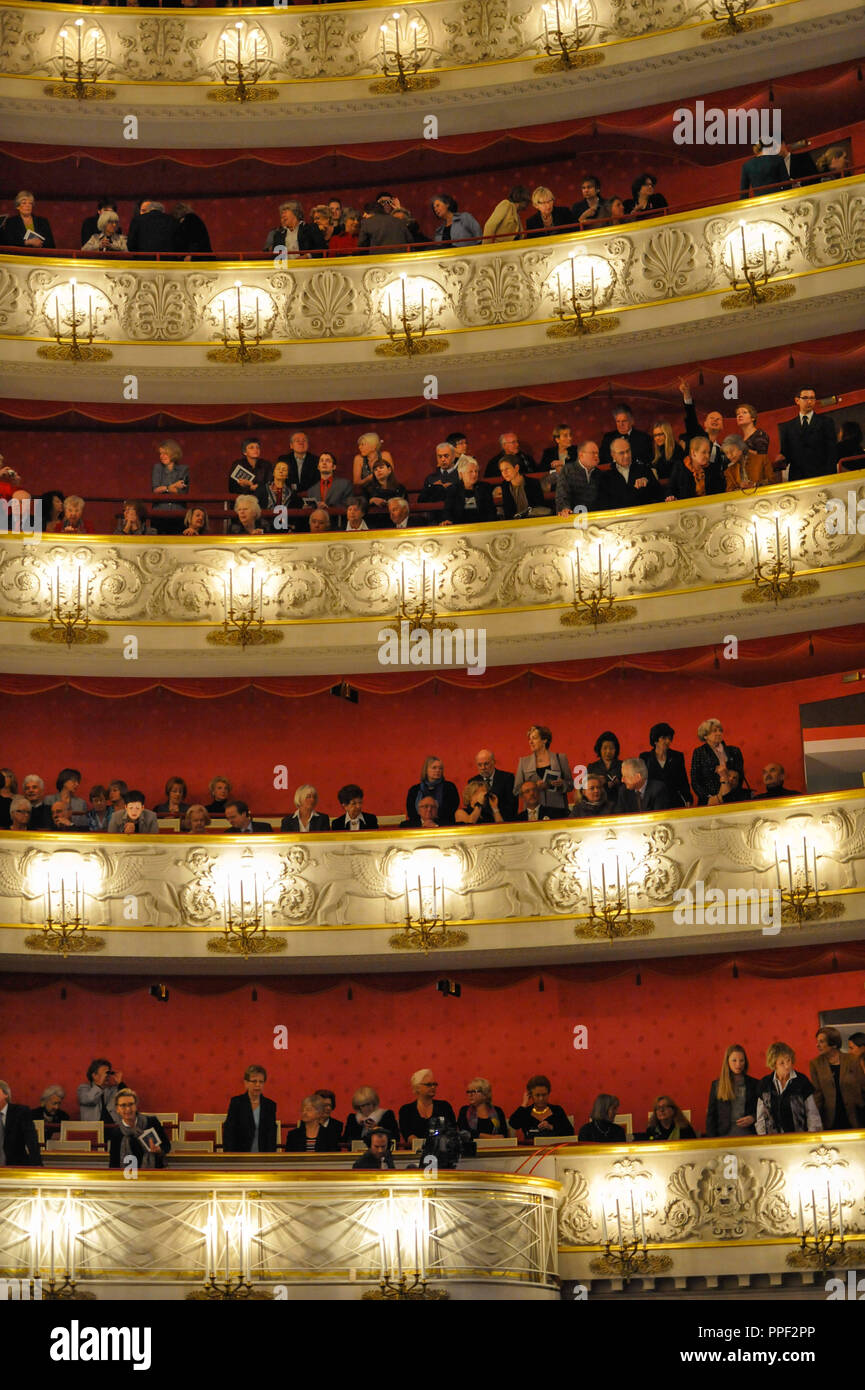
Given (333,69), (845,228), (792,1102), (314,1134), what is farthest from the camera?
(333,69)

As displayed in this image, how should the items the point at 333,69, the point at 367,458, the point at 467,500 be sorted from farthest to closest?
the point at 333,69
the point at 367,458
the point at 467,500

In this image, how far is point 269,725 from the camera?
17031mm

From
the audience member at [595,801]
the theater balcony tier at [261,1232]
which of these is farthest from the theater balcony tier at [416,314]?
the theater balcony tier at [261,1232]

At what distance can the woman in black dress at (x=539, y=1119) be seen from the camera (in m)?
13.5

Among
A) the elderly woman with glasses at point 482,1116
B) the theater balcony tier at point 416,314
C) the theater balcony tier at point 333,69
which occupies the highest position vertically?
the theater balcony tier at point 333,69

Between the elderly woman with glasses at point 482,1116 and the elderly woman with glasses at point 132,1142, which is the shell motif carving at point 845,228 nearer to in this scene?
the elderly woman with glasses at point 482,1116

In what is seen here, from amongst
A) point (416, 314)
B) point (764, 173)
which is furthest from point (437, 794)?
point (764, 173)

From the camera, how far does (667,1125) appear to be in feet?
43.0

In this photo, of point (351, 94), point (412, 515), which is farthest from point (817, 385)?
point (351, 94)

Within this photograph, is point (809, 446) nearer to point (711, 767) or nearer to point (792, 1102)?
point (711, 767)

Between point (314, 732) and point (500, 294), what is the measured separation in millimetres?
4378

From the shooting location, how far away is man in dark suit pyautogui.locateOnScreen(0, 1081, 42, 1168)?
→ 12344 millimetres

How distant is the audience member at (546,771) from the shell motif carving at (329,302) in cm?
475

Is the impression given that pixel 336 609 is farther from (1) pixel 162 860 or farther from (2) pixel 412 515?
(1) pixel 162 860
